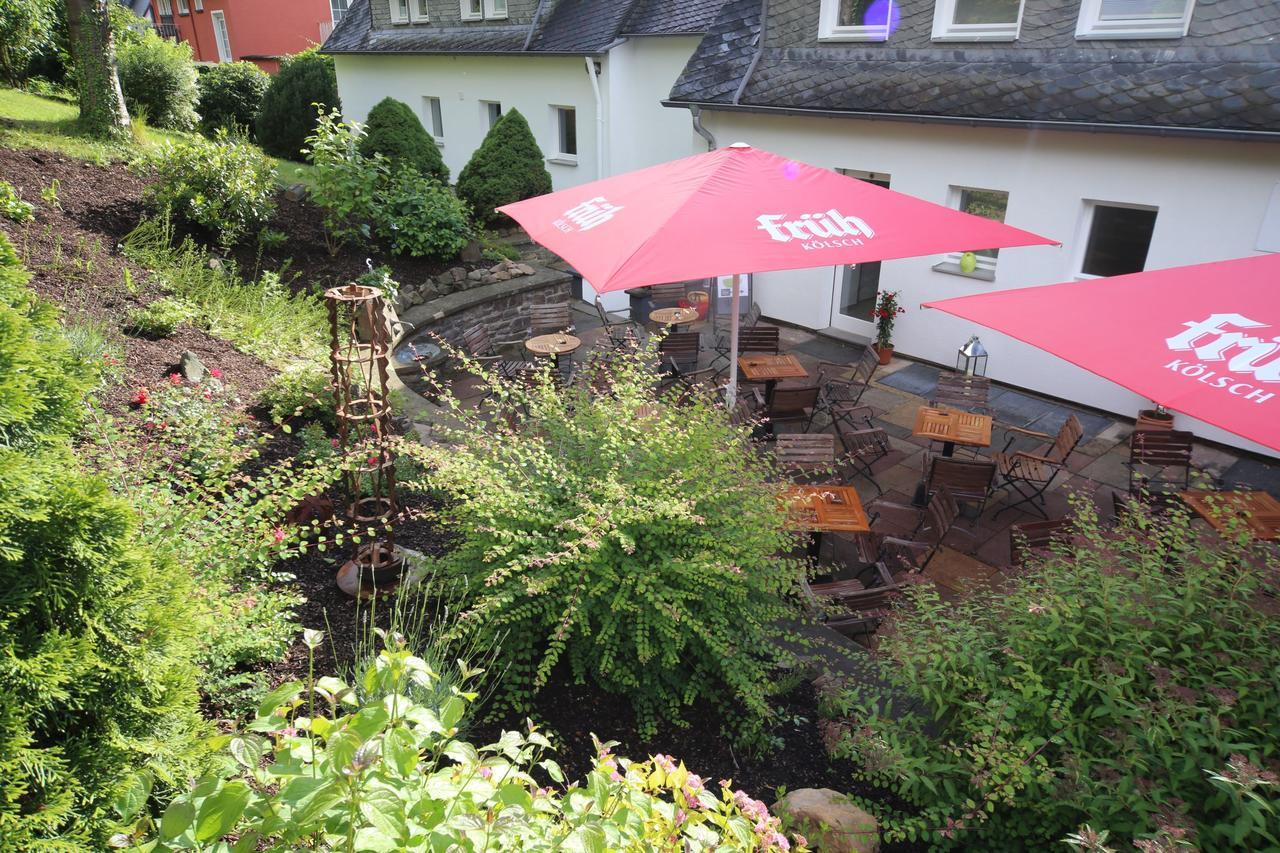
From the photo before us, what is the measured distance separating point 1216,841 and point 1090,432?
22.7ft

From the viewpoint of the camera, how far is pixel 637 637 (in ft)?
11.0

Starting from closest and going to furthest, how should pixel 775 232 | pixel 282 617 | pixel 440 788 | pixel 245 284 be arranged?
Answer: pixel 440 788 → pixel 282 617 → pixel 775 232 → pixel 245 284

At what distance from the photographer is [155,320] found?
6.74 meters

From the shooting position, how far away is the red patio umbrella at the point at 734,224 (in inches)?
208

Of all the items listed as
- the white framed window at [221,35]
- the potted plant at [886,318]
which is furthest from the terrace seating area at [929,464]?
Result: the white framed window at [221,35]

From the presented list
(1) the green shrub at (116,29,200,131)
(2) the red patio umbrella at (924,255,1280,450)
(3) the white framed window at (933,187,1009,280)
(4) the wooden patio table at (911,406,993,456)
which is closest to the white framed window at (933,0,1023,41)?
(3) the white framed window at (933,187,1009,280)

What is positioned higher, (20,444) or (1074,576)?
(20,444)

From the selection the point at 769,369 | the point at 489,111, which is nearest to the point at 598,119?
the point at 489,111

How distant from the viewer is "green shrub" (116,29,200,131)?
62.6 feet

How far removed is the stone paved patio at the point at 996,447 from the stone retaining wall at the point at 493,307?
93cm

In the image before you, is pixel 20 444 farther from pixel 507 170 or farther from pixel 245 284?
pixel 507 170

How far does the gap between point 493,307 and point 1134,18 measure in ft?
27.1

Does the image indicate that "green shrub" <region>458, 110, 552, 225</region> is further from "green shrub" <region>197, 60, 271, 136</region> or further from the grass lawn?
"green shrub" <region>197, 60, 271, 136</region>

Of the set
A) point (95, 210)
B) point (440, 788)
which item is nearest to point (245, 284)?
point (95, 210)
